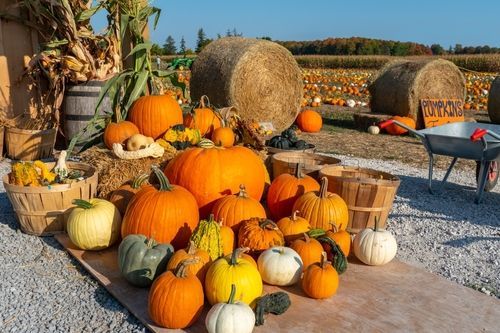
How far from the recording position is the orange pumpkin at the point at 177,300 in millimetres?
2418

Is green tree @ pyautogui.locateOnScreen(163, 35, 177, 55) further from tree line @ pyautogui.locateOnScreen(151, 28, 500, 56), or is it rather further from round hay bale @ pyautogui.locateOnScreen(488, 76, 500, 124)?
round hay bale @ pyautogui.locateOnScreen(488, 76, 500, 124)

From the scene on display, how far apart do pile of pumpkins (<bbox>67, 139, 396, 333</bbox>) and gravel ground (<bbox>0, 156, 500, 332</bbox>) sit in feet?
0.90

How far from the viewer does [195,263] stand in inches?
107

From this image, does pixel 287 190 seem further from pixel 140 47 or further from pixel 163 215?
pixel 140 47

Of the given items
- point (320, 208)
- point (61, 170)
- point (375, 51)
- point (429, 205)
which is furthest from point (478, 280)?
point (375, 51)

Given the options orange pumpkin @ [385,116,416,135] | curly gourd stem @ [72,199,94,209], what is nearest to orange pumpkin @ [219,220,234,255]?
curly gourd stem @ [72,199,94,209]

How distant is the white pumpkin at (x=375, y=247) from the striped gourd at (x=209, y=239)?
102 cm

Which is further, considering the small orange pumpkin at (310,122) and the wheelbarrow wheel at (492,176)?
the small orange pumpkin at (310,122)

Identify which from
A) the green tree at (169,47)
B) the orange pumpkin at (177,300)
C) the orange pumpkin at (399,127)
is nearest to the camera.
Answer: the orange pumpkin at (177,300)

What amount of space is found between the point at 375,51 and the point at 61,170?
50.9 m

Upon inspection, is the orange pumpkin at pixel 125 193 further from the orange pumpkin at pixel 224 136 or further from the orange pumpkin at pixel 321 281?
the orange pumpkin at pixel 321 281

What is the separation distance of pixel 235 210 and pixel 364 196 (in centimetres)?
111

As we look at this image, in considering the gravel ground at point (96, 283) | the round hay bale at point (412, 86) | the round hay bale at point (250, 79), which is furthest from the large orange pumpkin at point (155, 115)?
the round hay bale at point (412, 86)

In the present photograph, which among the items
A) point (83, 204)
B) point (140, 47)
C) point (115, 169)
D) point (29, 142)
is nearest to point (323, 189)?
point (83, 204)
